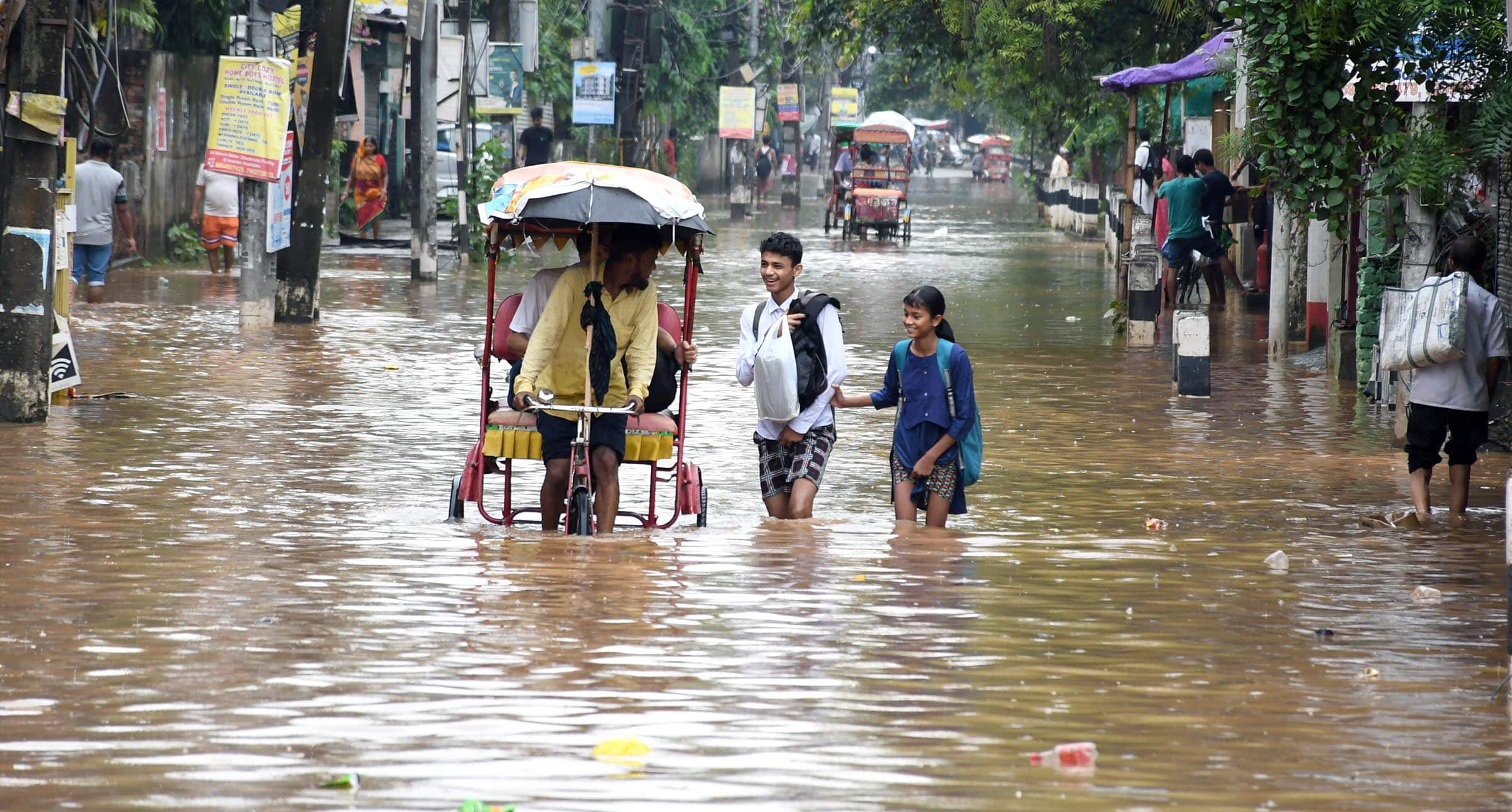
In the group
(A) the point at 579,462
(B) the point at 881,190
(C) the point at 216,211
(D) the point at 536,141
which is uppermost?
(D) the point at 536,141

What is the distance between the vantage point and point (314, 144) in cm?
1862

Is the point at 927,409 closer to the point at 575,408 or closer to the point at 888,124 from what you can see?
the point at 575,408

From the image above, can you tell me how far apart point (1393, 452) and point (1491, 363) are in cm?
227

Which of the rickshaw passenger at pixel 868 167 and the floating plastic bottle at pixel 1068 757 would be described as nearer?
the floating plastic bottle at pixel 1068 757

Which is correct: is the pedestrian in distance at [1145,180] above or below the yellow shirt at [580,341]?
above

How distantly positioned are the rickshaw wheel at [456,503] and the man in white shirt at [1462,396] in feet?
14.4

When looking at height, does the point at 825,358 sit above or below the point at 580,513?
above

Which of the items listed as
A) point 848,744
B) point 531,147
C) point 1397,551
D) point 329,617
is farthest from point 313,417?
point 531,147

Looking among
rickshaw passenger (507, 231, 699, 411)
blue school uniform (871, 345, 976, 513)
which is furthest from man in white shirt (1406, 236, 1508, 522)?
rickshaw passenger (507, 231, 699, 411)

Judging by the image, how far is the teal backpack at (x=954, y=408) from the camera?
8.52m

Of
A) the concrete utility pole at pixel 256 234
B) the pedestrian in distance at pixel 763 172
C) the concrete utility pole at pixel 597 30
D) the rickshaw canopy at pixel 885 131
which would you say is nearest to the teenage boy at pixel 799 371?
the concrete utility pole at pixel 256 234

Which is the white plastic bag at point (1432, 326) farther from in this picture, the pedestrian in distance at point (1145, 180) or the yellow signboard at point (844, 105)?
the yellow signboard at point (844, 105)

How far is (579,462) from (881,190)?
2780cm

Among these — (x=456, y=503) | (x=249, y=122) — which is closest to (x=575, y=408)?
(x=456, y=503)
